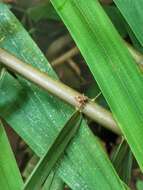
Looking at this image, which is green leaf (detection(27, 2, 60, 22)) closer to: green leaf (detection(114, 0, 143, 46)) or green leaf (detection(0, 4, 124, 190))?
green leaf (detection(0, 4, 124, 190))

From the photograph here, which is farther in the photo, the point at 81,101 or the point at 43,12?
the point at 43,12

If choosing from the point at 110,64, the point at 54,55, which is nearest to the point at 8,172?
the point at 110,64

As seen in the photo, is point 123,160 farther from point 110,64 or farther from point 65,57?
point 65,57

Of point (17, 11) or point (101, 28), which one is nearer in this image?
point (101, 28)

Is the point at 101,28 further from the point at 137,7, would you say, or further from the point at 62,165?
the point at 62,165

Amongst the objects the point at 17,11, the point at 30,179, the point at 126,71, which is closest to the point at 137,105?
the point at 126,71

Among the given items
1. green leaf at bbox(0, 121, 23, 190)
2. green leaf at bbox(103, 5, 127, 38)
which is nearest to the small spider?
green leaf at bbox(0, 121, 23, 190)

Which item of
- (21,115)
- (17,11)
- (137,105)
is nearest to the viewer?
(137,105)
